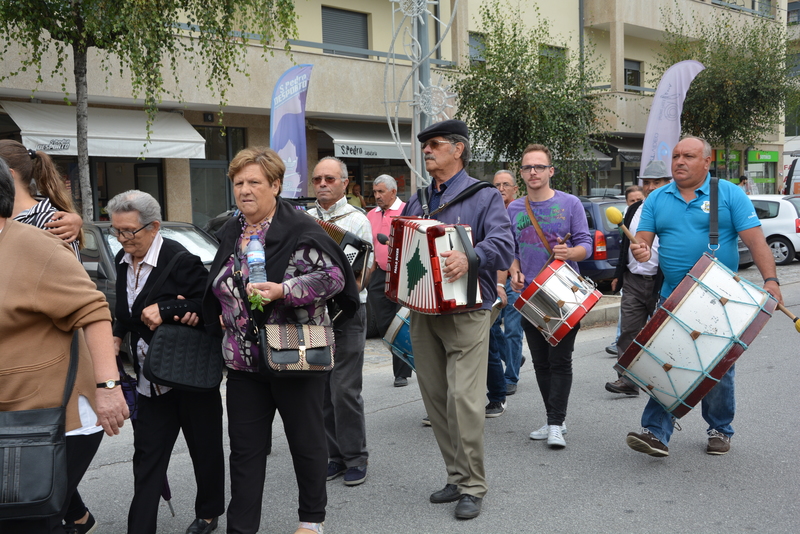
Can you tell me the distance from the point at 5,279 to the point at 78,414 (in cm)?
53

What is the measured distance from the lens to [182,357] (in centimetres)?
343

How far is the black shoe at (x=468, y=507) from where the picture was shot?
12.8ft

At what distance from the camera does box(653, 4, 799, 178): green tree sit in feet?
74.7

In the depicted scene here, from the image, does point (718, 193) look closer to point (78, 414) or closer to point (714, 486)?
point (714, 486)

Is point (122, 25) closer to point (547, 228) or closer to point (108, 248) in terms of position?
point (108, 248)

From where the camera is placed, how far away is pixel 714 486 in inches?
168

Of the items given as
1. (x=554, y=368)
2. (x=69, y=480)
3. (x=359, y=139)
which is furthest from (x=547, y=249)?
(x=359, y=139)

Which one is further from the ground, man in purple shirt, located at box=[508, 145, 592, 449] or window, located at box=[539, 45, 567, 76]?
window, located at box=[539, 45, 567, 76]

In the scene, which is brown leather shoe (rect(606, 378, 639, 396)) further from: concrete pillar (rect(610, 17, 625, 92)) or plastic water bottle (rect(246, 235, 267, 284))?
concrete pillar (rect(610, 17, 625, 92))

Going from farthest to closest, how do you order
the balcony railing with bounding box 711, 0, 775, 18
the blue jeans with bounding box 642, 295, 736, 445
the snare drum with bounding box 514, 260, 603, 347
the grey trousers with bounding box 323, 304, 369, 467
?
the balcony railing with bounding box 711, 0, 775, 18 < the snare drum with bounding box 514, 260, 603, 347 < the blue jeans with bounding box 642, 295, 736, 445 < the grey trousers with bounding box 323, 304, 369, 467

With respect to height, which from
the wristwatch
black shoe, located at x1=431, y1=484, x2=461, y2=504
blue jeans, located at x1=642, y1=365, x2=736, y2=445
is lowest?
black shoe, located at x1=431, y1=484, x2=461, y2=504

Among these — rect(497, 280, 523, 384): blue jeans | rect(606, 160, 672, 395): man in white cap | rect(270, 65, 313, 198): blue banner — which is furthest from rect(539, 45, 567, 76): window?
rect(497, 280, 523, 384): blue jeans

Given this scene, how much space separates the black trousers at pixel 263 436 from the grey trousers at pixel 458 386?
0.79m

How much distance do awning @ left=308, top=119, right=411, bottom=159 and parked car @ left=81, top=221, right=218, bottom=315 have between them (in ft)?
26.6
